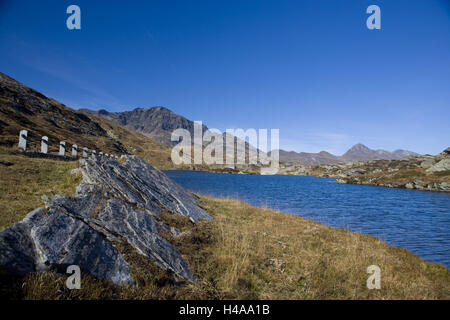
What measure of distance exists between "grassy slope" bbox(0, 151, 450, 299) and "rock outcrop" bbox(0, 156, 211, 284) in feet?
1.33

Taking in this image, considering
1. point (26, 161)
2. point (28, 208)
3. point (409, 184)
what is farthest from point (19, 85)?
point (409, 184)

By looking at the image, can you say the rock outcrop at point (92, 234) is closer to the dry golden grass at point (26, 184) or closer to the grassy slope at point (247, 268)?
the grassy slope at point (247, 268)

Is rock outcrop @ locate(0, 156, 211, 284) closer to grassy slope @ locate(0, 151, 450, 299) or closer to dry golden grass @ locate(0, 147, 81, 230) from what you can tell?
grassy slope @ locate(0, 151, 450, 299)

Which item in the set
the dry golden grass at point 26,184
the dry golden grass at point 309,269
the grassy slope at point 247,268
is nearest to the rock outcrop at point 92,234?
the grassy slope at point 247,268

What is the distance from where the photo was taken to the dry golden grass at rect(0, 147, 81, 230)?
8.24 m

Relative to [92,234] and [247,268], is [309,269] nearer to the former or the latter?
[247,268]

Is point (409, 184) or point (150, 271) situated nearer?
point (150, 271)

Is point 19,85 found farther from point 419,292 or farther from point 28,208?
point 419,292

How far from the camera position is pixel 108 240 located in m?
7.59

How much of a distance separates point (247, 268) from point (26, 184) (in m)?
12.5

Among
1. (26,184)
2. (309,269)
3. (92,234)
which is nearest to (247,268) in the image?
(309,269)

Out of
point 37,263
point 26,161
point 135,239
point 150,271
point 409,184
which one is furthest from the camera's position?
point 409,184

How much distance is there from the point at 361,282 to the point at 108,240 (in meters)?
10.4

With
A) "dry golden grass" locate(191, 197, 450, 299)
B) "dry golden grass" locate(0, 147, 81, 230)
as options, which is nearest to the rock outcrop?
"dry golden grass" locate(0, 147, 81, 230)
